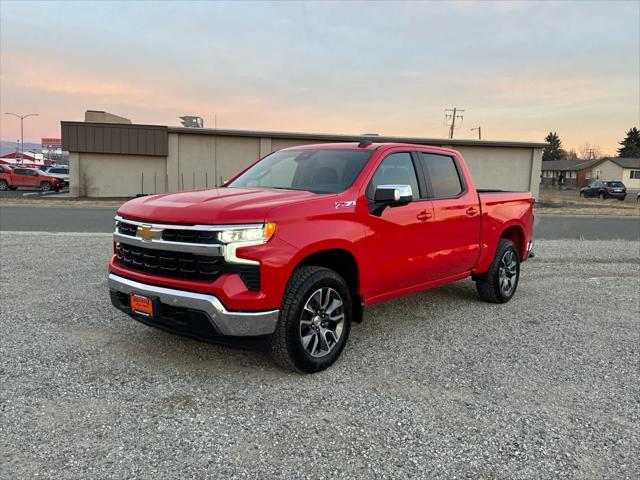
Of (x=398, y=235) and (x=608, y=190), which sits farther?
(x=608, y=190)

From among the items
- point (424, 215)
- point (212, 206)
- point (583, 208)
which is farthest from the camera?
point (583, 208)

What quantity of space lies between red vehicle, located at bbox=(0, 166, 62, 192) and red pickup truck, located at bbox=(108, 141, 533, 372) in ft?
109

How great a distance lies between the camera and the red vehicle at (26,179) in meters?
33.9

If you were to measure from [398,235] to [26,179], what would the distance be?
36364mm

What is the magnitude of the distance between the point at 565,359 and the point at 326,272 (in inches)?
93.9

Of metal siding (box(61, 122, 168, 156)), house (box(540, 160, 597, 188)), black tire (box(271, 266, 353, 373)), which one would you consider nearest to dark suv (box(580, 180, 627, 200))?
metal siding (box(61, 122, 168, 156))

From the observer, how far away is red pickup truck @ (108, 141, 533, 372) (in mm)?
3650

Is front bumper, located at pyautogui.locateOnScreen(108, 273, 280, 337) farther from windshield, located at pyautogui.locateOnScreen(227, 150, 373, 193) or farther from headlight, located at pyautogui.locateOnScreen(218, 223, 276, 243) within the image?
windshield, located at pyautogui.locateOnScreen(227, 150, 373, 193)

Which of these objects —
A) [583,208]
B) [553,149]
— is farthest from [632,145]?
[583,208]

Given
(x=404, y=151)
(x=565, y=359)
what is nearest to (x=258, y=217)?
(x=404, y=151)

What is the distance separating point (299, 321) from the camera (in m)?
3.90

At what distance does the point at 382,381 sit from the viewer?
403cm

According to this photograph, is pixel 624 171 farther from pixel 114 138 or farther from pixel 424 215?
pixel 424 215

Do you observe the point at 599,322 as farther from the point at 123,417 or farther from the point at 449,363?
the point at 123,417
